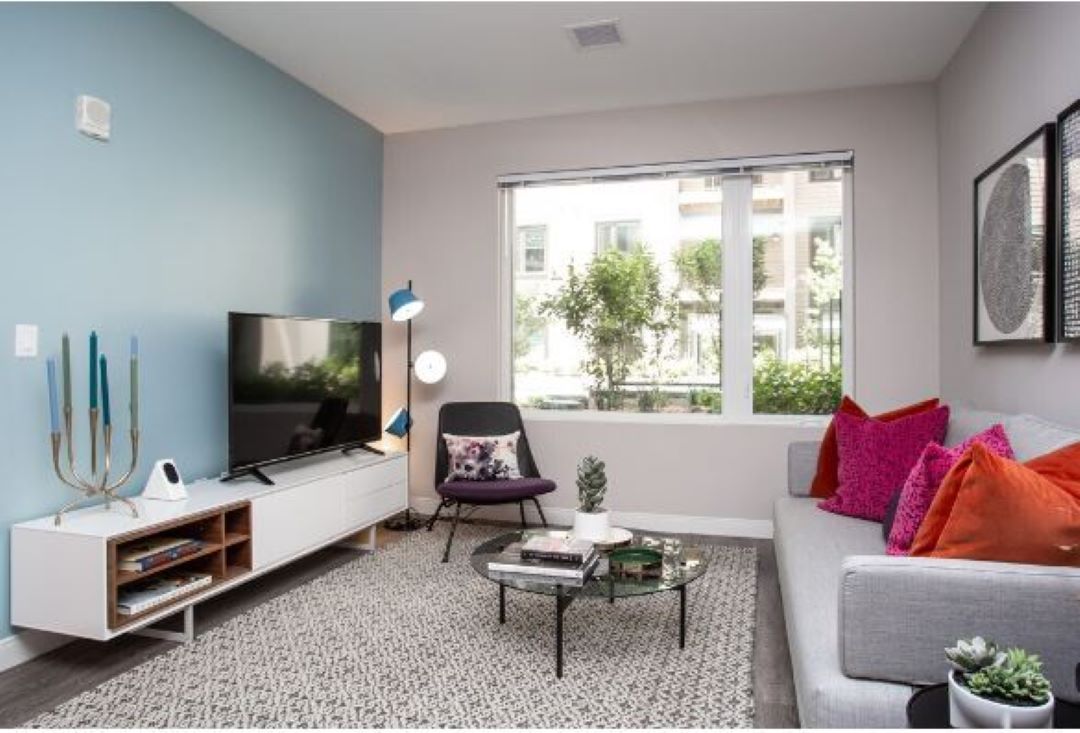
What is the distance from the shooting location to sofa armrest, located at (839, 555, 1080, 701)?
150 centimetres

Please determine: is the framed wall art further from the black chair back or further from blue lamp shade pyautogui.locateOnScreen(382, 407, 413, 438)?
blue lamp shade pyautogui.locateOnScreen(382, 407, 413, 438)

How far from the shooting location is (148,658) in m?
2.59

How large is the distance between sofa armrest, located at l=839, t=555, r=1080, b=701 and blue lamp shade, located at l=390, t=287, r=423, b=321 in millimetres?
3302

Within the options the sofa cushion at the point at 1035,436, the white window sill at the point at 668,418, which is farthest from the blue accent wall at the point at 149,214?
the sofa cushion at the point at 1035,436

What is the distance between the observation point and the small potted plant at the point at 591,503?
278 cm

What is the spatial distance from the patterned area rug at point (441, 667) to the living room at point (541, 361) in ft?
0.06

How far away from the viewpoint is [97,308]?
9.28 feet

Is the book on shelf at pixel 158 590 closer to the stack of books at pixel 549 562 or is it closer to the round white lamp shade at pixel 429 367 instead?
the stack of books at pixel 549 562

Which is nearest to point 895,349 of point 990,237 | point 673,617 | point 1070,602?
point 990,237

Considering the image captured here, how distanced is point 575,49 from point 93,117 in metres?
2.17

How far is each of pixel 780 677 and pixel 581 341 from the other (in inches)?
106

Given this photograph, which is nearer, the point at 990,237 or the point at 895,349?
the point at 990,237

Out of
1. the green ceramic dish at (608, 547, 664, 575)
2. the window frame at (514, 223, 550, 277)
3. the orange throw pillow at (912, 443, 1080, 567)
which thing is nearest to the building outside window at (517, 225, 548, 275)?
the window frame at (514, 223, 550, 277)

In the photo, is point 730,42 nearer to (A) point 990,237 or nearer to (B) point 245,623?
(A) point 990,237
